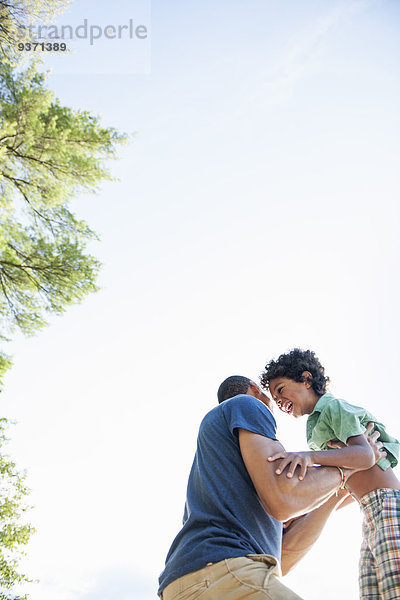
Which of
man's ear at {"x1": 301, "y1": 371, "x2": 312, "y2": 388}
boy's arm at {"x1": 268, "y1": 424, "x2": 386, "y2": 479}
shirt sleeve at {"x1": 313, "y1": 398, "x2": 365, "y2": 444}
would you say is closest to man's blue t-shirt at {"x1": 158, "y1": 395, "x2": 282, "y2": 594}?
boy's arm at {"x1": 268, "y1": 424, "x2": 386, "y2": 479}

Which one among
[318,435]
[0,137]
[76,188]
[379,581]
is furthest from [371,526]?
[76,188]

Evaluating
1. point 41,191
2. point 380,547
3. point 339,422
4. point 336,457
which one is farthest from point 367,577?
point 41,191

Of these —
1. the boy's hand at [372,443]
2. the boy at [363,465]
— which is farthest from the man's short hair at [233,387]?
the boy's hand at [372,443]

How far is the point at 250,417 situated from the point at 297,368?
1.55 metres

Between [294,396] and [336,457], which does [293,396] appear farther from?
[336,457]

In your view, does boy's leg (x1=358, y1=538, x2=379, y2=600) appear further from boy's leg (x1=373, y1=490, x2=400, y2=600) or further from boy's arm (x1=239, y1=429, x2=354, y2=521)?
boy's arm (x1=239, y1=429, x2=354, y2=521)

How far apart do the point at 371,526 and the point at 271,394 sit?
1029 mm

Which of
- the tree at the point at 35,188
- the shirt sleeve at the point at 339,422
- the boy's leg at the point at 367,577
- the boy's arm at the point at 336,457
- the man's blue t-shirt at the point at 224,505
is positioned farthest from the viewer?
the tree at the point at 35,188

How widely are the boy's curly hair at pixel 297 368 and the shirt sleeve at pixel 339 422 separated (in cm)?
52

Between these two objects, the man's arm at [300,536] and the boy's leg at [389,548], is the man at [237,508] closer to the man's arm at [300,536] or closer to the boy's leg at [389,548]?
the man's arm at [300,536]

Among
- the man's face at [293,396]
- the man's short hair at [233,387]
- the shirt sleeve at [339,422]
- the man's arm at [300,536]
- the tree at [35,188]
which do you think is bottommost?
the man's arm at [300,536]

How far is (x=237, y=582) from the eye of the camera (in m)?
1.19

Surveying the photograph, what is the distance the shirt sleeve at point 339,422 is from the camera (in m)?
2.13

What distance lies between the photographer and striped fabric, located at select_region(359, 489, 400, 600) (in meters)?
1.89
